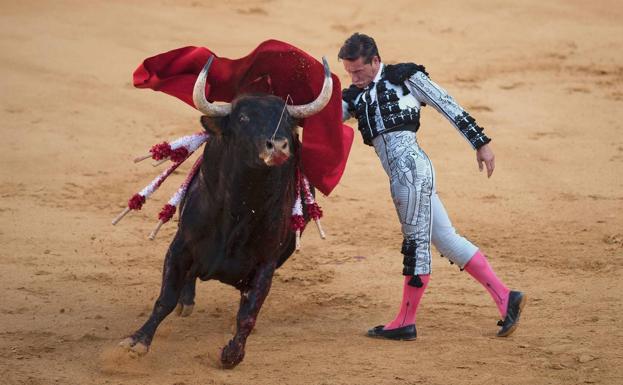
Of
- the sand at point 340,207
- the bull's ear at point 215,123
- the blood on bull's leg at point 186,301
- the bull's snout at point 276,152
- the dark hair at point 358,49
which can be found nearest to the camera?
the bull's snout at point 276,152

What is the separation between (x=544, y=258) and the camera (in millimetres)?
8102

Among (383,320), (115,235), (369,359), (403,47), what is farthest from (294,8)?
(369,359)

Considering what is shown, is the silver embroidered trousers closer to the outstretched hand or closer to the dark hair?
the outstretched hand

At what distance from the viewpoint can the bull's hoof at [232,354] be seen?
5.80m

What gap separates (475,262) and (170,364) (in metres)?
1.80

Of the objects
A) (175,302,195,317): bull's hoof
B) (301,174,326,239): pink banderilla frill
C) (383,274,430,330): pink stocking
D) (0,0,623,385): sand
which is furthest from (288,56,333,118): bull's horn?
(175,302,195,317): bull's hoof

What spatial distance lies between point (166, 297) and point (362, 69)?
160cm

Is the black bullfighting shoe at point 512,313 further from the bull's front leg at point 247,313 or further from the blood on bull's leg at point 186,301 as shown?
the blood on bull's leg at point 186,301

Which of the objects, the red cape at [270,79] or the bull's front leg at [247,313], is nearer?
the bull's front leg at [247,313]

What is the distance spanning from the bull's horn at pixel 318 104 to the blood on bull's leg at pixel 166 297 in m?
0.91

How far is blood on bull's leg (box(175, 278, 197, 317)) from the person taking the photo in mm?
6852

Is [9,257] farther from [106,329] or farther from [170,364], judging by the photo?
[170,364]

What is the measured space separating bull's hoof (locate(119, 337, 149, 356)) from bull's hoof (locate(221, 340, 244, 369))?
1.28 feet

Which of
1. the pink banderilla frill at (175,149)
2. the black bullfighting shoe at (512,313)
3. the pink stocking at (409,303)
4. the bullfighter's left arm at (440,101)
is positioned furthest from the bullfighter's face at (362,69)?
the black bullfighting shoe at (512,313)
